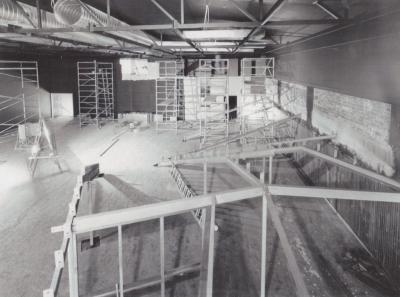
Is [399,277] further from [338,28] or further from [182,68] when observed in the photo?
[182,68]

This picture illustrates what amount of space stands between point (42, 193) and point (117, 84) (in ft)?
36.7

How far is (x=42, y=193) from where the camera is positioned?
7.30 m

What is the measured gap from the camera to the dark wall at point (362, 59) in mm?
3889

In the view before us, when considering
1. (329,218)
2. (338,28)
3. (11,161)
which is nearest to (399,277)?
(329,218)

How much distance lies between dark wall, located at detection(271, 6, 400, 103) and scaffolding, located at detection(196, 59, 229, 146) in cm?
459

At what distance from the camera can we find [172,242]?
5.33 m

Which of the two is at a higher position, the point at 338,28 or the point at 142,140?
the point at 338,28

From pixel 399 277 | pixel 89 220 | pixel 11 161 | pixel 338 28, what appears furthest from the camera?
pixel 11 161

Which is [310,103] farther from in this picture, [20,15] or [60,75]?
[60,75]

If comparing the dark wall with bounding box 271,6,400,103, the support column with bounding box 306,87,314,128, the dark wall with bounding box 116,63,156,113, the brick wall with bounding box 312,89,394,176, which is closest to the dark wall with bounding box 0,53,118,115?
the dark wall with bounding box 116,63,156,113

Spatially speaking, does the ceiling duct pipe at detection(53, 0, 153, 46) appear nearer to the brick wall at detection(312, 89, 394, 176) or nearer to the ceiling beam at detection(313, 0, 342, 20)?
the ceiling beam at detection(313, 0, 342, 20)

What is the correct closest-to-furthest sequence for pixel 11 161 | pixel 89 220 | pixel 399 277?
pixel 89 220 → pixel 399 277 → pixel 11 161

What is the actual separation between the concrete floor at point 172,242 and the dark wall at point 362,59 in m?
2.27

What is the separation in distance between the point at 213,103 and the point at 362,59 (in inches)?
306
